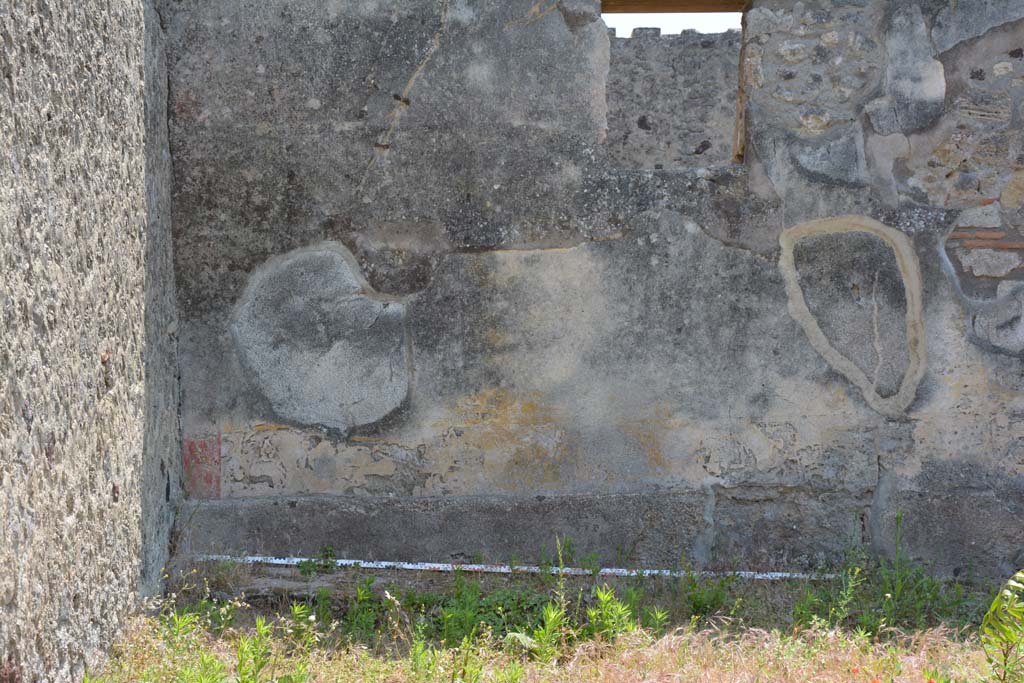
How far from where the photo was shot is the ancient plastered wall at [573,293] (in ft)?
12.2

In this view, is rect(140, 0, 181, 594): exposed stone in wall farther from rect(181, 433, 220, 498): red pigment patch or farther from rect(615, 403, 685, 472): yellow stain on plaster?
rect(615, 403, 685, 472): yellow stain on plaster

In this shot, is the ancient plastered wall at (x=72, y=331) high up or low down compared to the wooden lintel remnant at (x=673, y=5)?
down

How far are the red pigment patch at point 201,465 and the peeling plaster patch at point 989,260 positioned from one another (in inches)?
111

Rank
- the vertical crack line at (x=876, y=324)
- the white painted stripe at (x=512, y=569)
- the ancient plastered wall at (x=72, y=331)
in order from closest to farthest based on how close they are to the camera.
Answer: the ancient plastered wall at (x=72, y=331), the white painted stripe at (x=512, y=569), the vertical crack line at (x=876, y=324)

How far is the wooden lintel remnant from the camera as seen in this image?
383cm

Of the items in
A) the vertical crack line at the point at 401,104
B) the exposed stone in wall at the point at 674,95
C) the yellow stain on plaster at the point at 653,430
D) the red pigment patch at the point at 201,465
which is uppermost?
the exposed stone in wall at the point at 674,95

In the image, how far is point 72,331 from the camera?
8.46ft

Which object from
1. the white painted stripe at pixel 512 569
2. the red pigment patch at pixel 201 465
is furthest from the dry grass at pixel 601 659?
the red pigment patch at pixel 201 465

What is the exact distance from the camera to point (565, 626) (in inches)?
123

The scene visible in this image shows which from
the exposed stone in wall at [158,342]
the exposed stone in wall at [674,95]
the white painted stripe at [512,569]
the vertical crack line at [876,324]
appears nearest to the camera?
the exposed stone in wall at [158,342]

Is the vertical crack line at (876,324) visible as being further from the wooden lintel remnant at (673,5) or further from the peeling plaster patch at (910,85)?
the wooden lintel remnant at (673,5)

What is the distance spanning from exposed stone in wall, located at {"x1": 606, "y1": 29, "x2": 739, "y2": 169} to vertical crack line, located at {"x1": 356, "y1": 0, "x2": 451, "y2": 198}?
3716 mm

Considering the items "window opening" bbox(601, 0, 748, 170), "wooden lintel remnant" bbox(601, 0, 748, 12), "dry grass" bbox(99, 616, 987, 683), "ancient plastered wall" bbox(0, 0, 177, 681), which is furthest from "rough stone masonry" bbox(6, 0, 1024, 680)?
"window opening" bbox(601, 0, 748, 170)

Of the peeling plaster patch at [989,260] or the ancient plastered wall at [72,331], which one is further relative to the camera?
the peeling plaster patch at [989,260]
